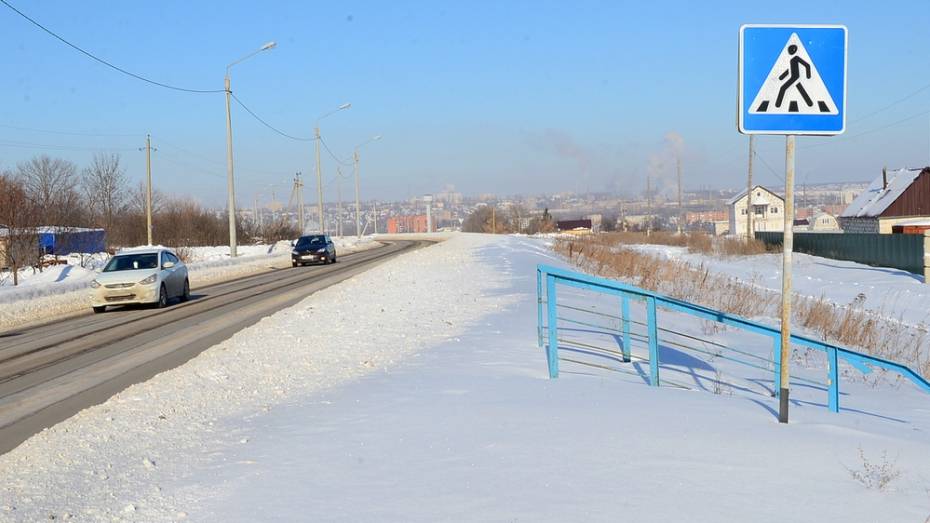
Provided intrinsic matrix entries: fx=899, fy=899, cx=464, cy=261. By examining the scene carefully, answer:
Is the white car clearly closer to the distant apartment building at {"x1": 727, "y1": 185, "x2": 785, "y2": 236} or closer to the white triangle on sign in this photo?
the white triangle on sign

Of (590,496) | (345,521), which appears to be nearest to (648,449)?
(590,496)

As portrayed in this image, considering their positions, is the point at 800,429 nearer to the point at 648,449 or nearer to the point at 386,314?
the point at 648,449

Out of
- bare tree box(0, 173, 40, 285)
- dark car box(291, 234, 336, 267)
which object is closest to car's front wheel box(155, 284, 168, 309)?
bare tree box(0, 173, 40, 285)

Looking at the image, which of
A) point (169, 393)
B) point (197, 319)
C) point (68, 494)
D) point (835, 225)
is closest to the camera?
point (68, 494)

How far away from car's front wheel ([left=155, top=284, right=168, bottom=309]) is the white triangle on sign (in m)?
19.9

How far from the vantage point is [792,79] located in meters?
6.69

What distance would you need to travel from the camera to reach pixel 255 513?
518 cm

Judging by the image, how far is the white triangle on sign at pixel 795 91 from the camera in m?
6.66

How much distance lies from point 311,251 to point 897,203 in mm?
48821

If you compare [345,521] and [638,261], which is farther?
[638,261]

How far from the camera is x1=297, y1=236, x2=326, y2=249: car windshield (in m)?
47.9

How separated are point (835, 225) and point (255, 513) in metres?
155

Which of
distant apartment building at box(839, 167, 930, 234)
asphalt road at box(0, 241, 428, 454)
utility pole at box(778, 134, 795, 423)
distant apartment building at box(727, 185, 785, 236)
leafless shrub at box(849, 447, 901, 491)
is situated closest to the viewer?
leafless shrub at box(849, 447, 901, 491)

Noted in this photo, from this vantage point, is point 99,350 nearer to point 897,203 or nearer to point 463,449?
point 463,449
